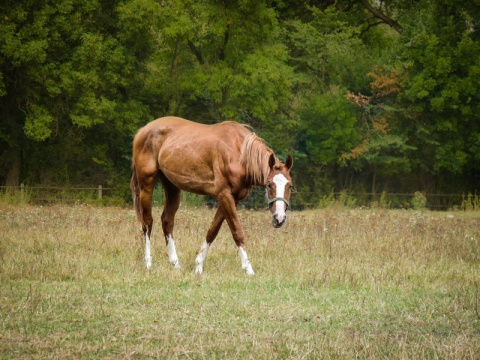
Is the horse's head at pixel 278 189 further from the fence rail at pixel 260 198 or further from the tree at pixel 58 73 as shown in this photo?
the tree at pixel 58 73

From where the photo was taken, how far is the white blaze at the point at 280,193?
8844 millimetres

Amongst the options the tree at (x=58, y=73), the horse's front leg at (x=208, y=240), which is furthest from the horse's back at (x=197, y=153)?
the tree at (x=58, y=73)

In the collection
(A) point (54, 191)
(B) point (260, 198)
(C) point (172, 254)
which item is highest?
(C) point (172, 254)

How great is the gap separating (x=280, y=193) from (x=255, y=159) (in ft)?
2.25

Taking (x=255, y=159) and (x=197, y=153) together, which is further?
(x=197, y=153)

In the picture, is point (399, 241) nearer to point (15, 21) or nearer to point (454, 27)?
point (15, 21)

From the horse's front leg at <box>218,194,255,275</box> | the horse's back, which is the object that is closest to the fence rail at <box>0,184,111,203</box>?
the horse's back

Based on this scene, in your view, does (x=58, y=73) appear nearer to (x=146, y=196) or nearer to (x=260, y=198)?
(x=260, y=198)


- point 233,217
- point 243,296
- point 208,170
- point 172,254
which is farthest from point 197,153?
point 243,296

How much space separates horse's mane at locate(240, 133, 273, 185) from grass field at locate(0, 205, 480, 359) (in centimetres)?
135

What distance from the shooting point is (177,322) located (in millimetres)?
6414

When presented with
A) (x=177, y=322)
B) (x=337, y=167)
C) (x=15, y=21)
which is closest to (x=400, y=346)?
(x=177, y=322)

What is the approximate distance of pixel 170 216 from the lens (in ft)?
35.0

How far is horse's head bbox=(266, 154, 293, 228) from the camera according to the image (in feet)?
29.1
